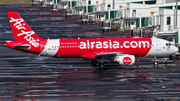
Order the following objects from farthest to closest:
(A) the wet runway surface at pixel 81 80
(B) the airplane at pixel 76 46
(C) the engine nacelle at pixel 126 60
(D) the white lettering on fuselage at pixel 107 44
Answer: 1. (D) the white lettering on fuselage at pixel 107 44
2. (B) the airplane at pixel 76 46
3. (C) the engine nacelle at pixel 126 60
4. (A) the wet runway surface at pixel 81 80

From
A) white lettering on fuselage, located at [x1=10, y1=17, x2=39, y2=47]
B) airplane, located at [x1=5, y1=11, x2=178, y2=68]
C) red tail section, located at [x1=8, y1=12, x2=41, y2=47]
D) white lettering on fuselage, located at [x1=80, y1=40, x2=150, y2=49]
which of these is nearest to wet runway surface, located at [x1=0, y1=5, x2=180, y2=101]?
airplane, located at [x1=5, y1=11, x2=178, y2=68]

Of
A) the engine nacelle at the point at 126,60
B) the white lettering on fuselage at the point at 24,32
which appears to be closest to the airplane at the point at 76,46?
the white lettering on fuselage at the point at 24,32

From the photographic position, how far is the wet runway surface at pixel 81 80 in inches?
1420

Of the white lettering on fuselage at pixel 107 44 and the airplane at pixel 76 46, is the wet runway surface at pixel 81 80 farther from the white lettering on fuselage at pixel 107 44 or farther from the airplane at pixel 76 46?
the white lettering on fuselage at pixel 107 44

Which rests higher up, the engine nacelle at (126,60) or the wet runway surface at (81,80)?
the engine nacelle at (126,60)

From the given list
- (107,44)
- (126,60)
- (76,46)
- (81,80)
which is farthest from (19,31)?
(126,60)

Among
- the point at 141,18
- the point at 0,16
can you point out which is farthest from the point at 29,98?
the point at 0,16

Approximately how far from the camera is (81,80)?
43.7 meters

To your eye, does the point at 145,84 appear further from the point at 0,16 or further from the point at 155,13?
the point at 0,16

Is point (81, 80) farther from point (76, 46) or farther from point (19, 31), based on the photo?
point (19, 31)

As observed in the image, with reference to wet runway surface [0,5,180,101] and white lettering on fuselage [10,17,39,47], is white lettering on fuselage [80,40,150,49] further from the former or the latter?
white lettering on fuselage [10,17,39,47]

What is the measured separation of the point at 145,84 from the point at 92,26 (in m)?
70.1

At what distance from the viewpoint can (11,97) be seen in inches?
1406

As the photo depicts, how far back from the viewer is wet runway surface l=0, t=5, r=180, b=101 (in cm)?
3606
